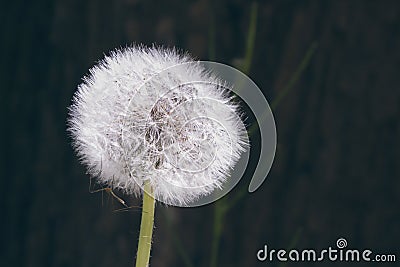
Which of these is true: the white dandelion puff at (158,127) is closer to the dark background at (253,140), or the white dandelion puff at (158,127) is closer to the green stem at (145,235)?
the green stem at (145,235)

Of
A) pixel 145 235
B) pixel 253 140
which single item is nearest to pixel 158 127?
pixel 145 235

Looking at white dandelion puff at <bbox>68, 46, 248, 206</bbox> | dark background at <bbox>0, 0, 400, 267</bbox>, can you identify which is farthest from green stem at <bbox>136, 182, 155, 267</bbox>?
dark background at <bbox>0, 0, 400, 267</bbox>

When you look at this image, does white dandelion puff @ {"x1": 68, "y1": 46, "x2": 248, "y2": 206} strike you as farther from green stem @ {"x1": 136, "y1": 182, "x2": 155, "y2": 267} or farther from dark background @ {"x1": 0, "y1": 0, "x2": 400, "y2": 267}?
dark background @ {"x1": 0, "y1": 0, "x2": 400, "y2": 267}

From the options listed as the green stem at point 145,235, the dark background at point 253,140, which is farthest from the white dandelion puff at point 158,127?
the dark background at point 253,140

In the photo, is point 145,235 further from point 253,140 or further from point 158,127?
point 253,140

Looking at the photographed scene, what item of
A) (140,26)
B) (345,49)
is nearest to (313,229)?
(345,49)

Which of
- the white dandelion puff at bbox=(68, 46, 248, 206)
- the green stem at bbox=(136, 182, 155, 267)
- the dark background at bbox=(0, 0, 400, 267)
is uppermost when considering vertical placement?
the dark background at bbox=(0, 0, 400, 267)
